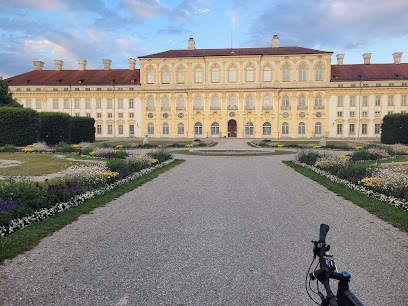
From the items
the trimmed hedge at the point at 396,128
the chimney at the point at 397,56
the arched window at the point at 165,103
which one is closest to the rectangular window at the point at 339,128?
the chimney at the point at 397,56

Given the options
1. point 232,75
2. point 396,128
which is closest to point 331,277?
point 396,128

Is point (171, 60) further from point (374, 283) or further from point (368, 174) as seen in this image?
point (374, 283)

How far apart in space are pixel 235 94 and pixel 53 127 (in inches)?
1369

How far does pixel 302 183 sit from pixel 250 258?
831 cm

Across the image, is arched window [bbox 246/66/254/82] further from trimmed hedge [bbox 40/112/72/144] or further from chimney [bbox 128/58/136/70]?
trimmed hedge [bbox 40/112/72/144]

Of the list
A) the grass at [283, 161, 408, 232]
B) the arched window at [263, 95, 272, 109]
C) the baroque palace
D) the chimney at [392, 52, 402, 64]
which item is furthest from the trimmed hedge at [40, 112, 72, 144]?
the chimney at [392, 52, 402, 64]

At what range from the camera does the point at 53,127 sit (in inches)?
1353

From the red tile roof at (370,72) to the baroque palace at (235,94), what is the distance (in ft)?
0.55

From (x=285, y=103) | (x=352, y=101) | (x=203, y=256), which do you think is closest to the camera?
(x=203, y=256)

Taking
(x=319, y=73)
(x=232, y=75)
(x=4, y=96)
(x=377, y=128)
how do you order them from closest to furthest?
(x=4, y=96), (x=377, y=128), (x=319, y=73), (x=232, y=75)

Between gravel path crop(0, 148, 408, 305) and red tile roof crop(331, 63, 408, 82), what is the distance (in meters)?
56.5

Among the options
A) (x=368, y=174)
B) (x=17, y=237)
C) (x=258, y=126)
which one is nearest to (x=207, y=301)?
(x=17, y=237)

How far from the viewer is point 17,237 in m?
6.05

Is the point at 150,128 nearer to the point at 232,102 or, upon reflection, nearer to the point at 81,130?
the point at 232,102
